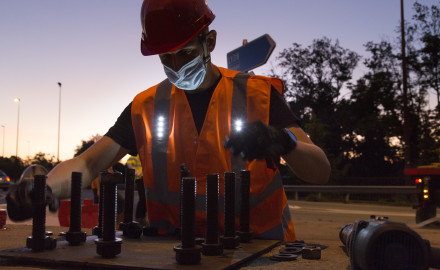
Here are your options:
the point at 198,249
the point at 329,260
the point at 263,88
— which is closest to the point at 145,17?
the point at 263,88

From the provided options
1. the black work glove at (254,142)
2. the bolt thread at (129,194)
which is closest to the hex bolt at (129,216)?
the bolt thread at (129,194)

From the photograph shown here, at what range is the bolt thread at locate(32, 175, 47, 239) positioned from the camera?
1969 millimetres

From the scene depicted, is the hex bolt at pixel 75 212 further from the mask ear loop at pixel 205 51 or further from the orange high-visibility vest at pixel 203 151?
the mask ear loop at pixel 205 51

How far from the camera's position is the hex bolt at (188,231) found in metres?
1.67

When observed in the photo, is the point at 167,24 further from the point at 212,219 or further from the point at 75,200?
the point at 212,219

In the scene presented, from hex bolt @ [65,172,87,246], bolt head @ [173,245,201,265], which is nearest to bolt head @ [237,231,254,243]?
bolt head @ [173,245,201,265]

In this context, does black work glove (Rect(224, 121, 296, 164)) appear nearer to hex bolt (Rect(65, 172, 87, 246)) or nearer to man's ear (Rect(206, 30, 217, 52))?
hex bolt (Rect(65, 172, 87, 246))

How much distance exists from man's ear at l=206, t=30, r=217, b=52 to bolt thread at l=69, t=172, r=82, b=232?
1232mm

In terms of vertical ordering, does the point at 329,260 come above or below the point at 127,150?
below

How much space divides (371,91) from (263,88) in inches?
1554

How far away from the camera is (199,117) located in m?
2.91

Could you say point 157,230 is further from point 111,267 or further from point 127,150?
point 111,267

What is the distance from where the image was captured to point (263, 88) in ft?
9.18

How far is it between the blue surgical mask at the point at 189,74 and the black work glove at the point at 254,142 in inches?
34.8
